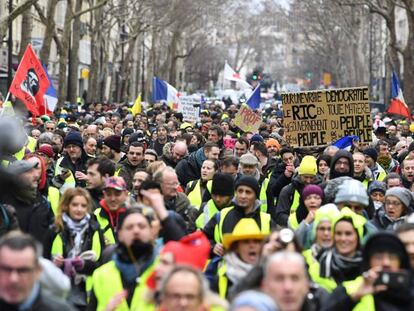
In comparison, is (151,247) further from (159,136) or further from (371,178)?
(159,136)

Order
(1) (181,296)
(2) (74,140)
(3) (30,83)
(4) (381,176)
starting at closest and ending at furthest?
1. (1) (181,296)
2. (2) (74,140)
3. (4) (381,176)
4. (3) (30,83)

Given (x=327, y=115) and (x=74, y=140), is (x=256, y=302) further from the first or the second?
(x=327, y=115)

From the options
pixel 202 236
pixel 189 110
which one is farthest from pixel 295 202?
pixel 189 110

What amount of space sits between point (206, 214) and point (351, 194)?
58.0 inches

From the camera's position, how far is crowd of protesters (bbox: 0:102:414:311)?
6.05m

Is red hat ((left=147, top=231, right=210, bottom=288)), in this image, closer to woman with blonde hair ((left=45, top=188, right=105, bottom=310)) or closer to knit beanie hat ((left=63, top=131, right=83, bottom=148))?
woman with blonde hair ((left=45, top=188, right=105, bottom=310))

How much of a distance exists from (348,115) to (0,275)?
12104 millimetres

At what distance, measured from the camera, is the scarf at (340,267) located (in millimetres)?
7777

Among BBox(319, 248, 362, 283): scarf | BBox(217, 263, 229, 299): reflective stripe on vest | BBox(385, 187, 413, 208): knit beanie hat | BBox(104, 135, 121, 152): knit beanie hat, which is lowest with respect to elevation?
BBox(217, 263, 229, 299): reflective stripe on vest

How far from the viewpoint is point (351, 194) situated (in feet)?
32.5

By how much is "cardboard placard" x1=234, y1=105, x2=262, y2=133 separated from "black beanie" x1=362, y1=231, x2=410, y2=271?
46.6 ft

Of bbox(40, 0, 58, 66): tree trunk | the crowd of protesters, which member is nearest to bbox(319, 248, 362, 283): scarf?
the crowd of protesters

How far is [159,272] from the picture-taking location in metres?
6.67

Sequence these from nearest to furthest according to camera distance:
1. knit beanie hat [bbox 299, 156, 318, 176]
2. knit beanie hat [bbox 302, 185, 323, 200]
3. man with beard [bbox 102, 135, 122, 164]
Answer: knit beanie hat [bbox 302, 185, 323, 200]
knit beanie hat [bbox 299, 156, 318, 176]
man with beard [bbox 102, 135, 122, 164]
